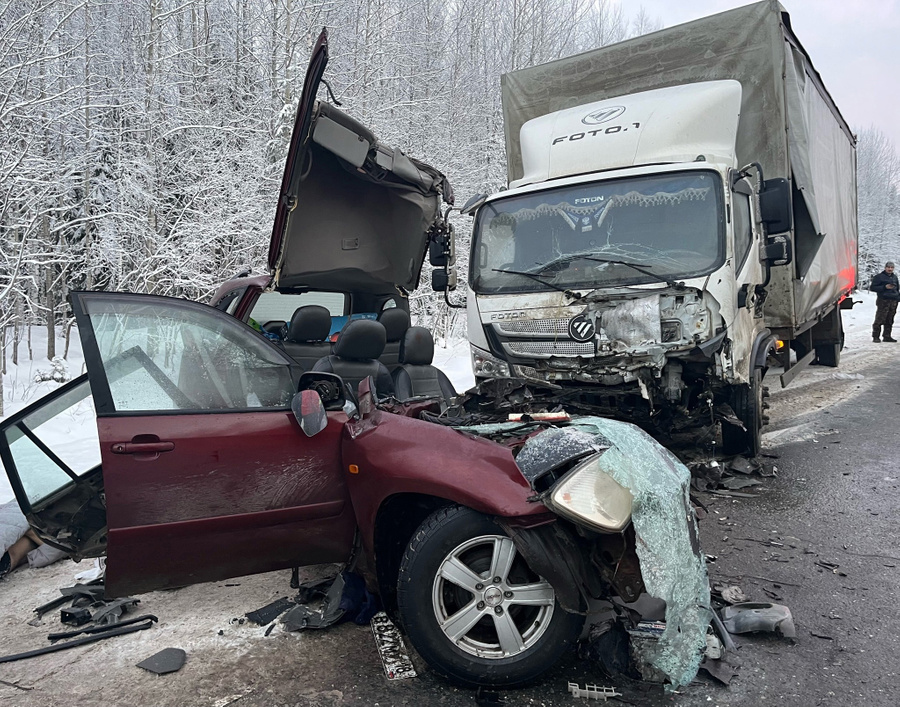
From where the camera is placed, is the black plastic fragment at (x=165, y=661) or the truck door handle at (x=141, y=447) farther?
the black plastic fragment at (x=165, y=661)

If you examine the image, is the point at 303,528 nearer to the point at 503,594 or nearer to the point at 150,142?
the point at 503,594

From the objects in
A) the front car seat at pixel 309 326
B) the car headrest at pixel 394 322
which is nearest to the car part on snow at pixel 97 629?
the front car seat at pixel 309 326

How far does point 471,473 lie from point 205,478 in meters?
1.18

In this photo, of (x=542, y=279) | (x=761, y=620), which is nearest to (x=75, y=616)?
(x=761, y=620)

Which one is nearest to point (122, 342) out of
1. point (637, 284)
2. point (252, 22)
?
point (637, 284)

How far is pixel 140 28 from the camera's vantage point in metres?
14.2

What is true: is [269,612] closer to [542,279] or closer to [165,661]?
[165,661]

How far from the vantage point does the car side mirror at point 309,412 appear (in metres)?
3.05

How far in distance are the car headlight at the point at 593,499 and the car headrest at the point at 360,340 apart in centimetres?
161

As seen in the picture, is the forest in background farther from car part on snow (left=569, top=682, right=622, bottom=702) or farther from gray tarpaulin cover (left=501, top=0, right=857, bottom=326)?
car part on snow (left=569, top=682, right=622, bottom=702)

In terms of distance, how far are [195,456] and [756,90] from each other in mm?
6039

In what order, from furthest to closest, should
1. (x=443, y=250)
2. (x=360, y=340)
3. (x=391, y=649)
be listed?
(x=443, y=250)
(x=360, y=340)
(x=391, y=649)

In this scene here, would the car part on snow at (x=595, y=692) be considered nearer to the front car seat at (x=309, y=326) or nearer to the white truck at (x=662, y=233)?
the white truck at (x=662, y=233)

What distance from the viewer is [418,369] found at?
4.65m
